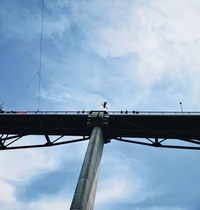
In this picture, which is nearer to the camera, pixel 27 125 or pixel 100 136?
pixel 100 136

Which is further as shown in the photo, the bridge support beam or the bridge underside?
the bridge underside

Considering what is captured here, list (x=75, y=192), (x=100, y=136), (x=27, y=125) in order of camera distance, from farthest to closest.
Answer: (x=27, y=125), (x=100, y=136), (x=75, y=192)

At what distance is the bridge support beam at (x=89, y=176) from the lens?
19766 mm

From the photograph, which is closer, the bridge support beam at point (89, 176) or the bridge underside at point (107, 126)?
the bridge support beam at point (89, 176)

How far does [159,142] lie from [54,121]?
13434mm

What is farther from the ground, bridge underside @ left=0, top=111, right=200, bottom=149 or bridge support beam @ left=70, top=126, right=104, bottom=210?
bridge underside @ left=0, top=111, right=200, bottom=149

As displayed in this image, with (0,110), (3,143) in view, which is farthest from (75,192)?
(0,110)

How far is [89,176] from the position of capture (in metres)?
21.6

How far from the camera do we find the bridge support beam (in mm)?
19766

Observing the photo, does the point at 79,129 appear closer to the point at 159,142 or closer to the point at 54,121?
the point at 54,121

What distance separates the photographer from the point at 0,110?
107 feet

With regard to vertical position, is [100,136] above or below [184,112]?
below

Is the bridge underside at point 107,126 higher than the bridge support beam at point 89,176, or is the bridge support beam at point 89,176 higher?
the bridge underside at point 107,126

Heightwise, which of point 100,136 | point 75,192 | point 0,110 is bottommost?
point 75,192
